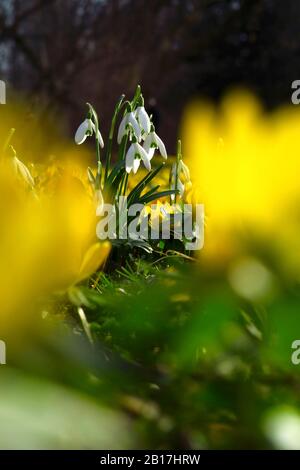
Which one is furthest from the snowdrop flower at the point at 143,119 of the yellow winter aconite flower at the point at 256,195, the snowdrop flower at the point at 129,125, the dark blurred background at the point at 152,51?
the dark blurred background at the point at 152,51

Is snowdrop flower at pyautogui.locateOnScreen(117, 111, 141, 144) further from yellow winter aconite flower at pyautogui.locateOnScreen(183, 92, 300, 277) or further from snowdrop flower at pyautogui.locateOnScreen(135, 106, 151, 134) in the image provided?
yellow winter aconite flower at pyautogui.locateOnScreen(183, 92, 300, 277)

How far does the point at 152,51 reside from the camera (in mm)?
Result: 14133

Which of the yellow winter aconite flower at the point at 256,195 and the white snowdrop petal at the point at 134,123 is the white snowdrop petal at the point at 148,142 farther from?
the yellow winter aconite flower at the point at 256,195

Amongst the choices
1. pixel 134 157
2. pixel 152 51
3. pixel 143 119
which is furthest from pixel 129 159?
pixel 152 51

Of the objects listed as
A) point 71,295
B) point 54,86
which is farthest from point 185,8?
point 71,295

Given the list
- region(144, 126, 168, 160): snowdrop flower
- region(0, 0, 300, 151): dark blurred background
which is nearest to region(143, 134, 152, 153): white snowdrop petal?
region(144, 126, 168, 160): snowdrop flower

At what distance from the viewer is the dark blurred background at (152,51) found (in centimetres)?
1381

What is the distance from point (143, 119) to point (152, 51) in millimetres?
Answer: 13211

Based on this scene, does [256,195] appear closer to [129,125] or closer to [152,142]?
[129,125]

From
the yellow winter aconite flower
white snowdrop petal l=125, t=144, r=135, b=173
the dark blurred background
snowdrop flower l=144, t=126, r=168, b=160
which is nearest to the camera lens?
the yellow winter aconite flower

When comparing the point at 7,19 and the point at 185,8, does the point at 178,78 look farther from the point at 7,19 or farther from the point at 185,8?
the point at 7,19

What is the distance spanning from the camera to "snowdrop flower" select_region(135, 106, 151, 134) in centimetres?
133

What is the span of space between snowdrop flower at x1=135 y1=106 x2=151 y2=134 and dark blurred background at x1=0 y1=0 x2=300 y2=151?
37.6 feet

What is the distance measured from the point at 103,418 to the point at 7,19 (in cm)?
1533
